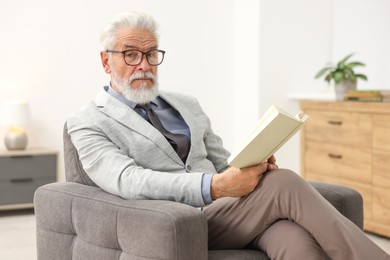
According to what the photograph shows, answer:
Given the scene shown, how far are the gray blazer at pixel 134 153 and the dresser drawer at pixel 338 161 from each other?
6.18 feet

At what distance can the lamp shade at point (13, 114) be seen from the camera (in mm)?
4973

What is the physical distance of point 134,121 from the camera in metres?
2.51

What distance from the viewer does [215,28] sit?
5809 millimetres

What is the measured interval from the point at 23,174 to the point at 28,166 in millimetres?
69

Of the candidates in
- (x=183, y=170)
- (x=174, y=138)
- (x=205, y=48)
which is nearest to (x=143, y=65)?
(x=174, y=138)

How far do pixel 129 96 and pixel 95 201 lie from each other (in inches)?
20.3

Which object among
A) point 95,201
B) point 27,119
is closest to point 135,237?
point 95,201

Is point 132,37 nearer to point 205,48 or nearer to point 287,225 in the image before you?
point 287,225

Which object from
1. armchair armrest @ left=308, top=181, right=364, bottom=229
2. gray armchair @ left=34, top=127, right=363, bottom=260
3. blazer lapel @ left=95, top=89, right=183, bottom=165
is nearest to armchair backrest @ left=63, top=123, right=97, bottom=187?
gray armchair @ left=34, top=127, right=363, bottom=260

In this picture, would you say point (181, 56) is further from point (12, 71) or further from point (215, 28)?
point (12, 71)

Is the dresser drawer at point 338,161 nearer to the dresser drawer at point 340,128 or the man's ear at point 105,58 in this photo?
the dresser drawer at point 340,128

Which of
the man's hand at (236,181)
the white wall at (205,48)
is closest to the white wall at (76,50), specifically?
the white wall at (205,48)

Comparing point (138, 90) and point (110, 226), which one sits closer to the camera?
point (110, 226)

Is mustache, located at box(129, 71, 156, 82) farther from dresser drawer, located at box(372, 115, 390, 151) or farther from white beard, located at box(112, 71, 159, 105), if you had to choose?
dresser drawer, located at box(372, 115, 390, 151)
